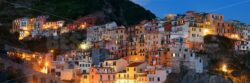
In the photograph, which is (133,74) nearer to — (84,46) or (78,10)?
(84,46)

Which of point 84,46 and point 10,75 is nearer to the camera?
point 10,75

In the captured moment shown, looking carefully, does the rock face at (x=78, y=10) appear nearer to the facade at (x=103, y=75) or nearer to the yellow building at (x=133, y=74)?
the facade at (x=103, y=75)

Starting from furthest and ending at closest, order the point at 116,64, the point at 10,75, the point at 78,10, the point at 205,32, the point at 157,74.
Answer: the point at 78,10, the point at 205,32, the point at 116,64, the point at 10,75, the point at 157,74

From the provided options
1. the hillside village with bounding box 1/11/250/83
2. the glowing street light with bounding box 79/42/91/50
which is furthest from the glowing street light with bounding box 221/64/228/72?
the glowing street light with bounding box 79/42/91/50

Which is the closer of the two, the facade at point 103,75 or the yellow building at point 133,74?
the yellow building at point 133,74

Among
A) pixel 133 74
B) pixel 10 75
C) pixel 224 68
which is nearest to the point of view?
pixel 10 75

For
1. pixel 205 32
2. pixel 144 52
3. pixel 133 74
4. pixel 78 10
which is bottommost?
pixel 133 74

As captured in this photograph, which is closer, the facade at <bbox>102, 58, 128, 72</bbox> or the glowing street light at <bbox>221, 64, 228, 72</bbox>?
the glowing street light at <bbox>221, 64, 228, 72</bbox>

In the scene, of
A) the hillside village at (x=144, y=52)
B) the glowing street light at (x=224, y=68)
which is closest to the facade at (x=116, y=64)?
the hillside village at (x=144, y=52)

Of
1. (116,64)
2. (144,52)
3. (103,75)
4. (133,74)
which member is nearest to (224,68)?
(133,74)

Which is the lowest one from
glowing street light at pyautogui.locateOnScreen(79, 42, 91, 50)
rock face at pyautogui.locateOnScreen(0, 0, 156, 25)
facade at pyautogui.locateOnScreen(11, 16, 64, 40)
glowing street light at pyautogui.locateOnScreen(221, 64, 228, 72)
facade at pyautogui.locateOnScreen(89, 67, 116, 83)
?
facade at pyautogui.locateOnScreen(89, 67, 116, 83)

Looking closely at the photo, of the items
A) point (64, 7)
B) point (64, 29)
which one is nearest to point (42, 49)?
point (64, 29)

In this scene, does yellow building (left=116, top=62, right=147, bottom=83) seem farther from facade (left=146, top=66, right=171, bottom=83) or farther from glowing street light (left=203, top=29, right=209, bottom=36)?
glowing street light (left=203, top=29, right=209, bottom=36)

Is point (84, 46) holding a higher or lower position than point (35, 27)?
lower
